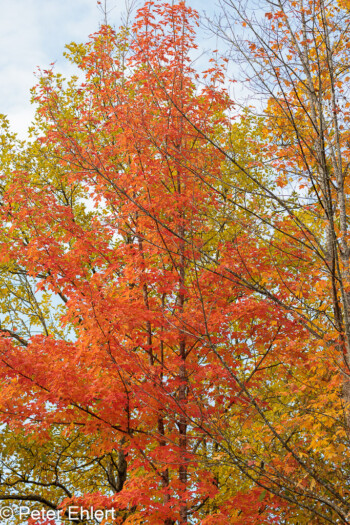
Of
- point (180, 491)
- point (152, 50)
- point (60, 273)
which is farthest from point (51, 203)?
point (180, 491)

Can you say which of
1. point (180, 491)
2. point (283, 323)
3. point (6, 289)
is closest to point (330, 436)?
point (283, 323)

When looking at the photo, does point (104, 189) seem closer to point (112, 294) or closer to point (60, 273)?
point (60, 273)

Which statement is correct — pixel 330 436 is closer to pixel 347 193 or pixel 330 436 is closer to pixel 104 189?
pixel 347 193

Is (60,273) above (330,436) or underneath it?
above

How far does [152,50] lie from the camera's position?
295 inches

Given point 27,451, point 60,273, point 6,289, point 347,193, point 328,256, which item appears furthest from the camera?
point 6,289

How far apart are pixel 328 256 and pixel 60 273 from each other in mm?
4235

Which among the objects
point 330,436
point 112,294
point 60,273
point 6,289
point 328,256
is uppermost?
point 6,289

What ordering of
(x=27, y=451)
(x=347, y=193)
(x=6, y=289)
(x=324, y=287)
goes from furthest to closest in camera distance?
(x=6, y=289), (x=27, y=451), (x=347, y=193), (x=324, y=287)

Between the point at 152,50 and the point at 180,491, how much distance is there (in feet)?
21.0

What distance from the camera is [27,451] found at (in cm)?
1045

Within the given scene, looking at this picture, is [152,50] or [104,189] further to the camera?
[104,189]

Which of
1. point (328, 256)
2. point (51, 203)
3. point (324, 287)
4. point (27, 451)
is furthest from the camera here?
point (27, 451)

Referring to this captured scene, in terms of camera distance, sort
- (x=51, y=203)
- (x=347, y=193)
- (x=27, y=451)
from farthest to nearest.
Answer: (x=27, y=451)
(x=51, y=203)
(x=347, y=193)
